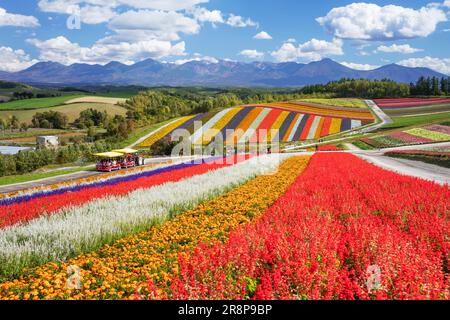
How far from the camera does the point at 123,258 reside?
6.77 metres

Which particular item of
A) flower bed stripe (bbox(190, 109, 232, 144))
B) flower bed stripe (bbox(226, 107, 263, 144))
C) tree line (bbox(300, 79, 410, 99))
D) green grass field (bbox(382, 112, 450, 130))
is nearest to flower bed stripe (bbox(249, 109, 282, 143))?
flower bed stripe (bbox(226, 107, 263, 144))

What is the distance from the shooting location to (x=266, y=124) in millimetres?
69125

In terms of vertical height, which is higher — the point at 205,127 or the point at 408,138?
the point at 205,127

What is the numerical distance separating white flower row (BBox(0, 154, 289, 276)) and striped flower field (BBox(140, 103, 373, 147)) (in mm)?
→ 45632

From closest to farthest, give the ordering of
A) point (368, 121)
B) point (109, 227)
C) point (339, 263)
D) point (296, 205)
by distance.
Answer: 1. point (339, 263)
2. point (109, 227)
3. point (296, 205)
4. point (368, 121)

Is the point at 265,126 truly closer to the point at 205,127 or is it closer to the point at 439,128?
the point at 205,127

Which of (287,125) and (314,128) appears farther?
(287,125)

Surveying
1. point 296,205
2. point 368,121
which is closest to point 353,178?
point 296,205

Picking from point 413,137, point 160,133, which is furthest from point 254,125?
point 413,137

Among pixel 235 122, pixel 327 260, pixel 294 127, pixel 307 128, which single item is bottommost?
pixel 307 128

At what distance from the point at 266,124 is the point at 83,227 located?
6237 cm

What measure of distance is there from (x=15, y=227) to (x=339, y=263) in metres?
7.49

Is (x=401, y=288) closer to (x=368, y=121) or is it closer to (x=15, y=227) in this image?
(x=15, y=227)

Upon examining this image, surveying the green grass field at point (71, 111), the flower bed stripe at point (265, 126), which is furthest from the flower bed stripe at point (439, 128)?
the green grass field at point (71, 111)
